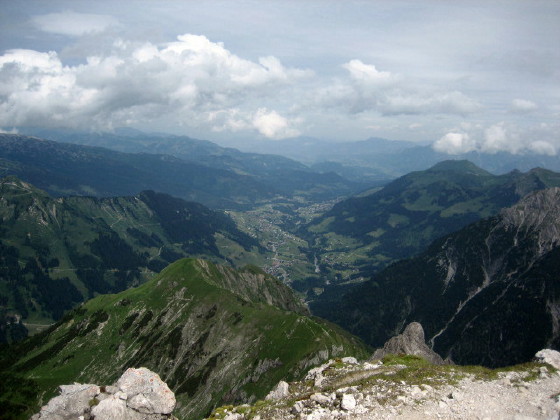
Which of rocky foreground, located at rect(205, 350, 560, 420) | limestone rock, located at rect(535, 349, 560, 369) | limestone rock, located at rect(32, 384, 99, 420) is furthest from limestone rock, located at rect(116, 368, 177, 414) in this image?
limestone rock, located at rect(535, 349, 560, 369)

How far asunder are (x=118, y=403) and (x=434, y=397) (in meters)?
33.0

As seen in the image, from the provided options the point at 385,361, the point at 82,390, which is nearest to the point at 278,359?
the point at 385,361

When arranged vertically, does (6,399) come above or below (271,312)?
below

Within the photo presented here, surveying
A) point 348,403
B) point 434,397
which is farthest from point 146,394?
point 434,397

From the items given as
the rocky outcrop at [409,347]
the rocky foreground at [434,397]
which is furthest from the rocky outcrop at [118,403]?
the rocky outcrop at [409,347]

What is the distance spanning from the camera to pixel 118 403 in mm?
40938

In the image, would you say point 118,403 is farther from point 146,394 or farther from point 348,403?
point 348,403

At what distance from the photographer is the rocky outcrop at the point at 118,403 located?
133ft

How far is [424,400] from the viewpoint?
3631cm

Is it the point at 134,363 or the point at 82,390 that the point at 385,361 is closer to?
the point at 82,390

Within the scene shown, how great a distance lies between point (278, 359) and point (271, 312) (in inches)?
1385

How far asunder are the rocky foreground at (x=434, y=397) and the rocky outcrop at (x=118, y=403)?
686 centimetres

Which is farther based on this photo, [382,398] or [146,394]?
[146,394]

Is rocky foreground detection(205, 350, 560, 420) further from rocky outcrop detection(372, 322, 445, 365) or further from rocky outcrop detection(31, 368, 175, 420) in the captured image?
rocky outcrop detection(372, 322, 445, 365)
